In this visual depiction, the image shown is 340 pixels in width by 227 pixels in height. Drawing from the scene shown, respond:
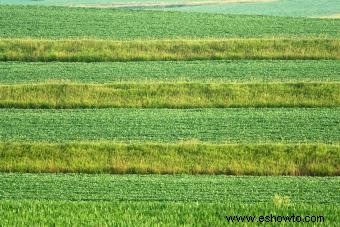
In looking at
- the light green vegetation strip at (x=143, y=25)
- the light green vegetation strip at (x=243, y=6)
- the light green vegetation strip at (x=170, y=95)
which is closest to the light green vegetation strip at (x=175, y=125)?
the light green vegetation strip at (x=170, y=95)

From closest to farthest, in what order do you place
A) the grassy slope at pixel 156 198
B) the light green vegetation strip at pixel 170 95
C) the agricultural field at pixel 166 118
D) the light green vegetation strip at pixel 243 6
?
the grassy slope at pixel 156 198 < the agricultural field at pixel 166 118 < the light green vegetation strip at pixel 170 95 < the light green vegetation strip at pixel 243 6

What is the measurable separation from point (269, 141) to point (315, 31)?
2444 cm

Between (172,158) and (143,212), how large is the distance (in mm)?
9269

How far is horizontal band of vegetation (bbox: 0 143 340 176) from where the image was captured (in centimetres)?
3128

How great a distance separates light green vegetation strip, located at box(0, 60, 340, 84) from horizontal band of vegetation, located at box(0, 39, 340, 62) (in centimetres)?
87

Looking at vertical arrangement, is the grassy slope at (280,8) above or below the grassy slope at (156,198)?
below

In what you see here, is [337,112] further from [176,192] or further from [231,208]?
[231,208]

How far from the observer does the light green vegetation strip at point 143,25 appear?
5697 centimetres

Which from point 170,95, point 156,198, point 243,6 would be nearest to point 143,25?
point 170,95

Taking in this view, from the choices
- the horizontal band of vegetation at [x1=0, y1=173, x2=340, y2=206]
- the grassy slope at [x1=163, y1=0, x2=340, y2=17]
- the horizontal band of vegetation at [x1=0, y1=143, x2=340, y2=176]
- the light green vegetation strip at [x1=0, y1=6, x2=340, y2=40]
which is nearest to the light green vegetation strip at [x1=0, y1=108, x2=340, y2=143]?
the horizontal band of vegetation at [x1=0, y1=143, x2=340, y2=176]

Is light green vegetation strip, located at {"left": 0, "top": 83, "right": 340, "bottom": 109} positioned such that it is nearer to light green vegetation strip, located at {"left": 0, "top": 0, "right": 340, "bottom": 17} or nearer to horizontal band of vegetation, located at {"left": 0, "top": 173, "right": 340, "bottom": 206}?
horizontal band of vegetation, located at {"left": 0, "top": 173, "right": 340, "bottom": 206}

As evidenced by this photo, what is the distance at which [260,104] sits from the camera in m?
41.6

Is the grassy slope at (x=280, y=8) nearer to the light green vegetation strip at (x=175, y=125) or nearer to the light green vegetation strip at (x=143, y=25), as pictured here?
the light green vegetation strip at (x=143, y=25)

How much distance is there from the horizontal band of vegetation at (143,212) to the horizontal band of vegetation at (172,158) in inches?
261
